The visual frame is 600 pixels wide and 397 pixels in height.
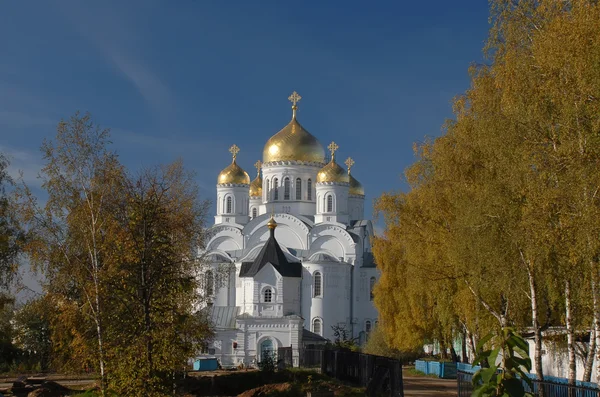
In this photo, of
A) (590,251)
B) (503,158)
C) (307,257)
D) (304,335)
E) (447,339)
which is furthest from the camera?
(307,257)

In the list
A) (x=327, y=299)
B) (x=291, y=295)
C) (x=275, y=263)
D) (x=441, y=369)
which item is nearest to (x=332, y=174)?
(x=327, y=299)

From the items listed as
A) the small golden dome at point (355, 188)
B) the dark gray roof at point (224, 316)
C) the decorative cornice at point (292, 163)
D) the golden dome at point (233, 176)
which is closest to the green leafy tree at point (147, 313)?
the dark gray roof at point (224, 316)

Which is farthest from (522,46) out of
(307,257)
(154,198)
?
(307,257)

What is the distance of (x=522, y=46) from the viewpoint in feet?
50.2

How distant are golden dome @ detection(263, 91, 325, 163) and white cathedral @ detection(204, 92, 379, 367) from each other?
0.22 ft

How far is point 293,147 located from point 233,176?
491 cm

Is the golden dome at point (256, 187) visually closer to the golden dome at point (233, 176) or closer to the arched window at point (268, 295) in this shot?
the golden dome at point (233, 176)

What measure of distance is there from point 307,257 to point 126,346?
3683 centimetres

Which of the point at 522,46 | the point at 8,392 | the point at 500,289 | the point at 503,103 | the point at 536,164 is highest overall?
the point at 522,46

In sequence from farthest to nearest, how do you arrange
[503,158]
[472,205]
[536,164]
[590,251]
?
1. [472,205]
2. [503,158]
3. [536,164]
4. [590,251]

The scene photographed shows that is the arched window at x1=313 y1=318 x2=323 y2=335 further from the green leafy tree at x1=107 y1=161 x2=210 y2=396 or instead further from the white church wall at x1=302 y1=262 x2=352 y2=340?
the green leafy tree at x1=107 y1=161 x2=210 y2=396

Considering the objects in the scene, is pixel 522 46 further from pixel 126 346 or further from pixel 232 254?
pixel 232 254

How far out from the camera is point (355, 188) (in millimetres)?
58844

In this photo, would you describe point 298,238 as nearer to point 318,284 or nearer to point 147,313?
point 318,284
